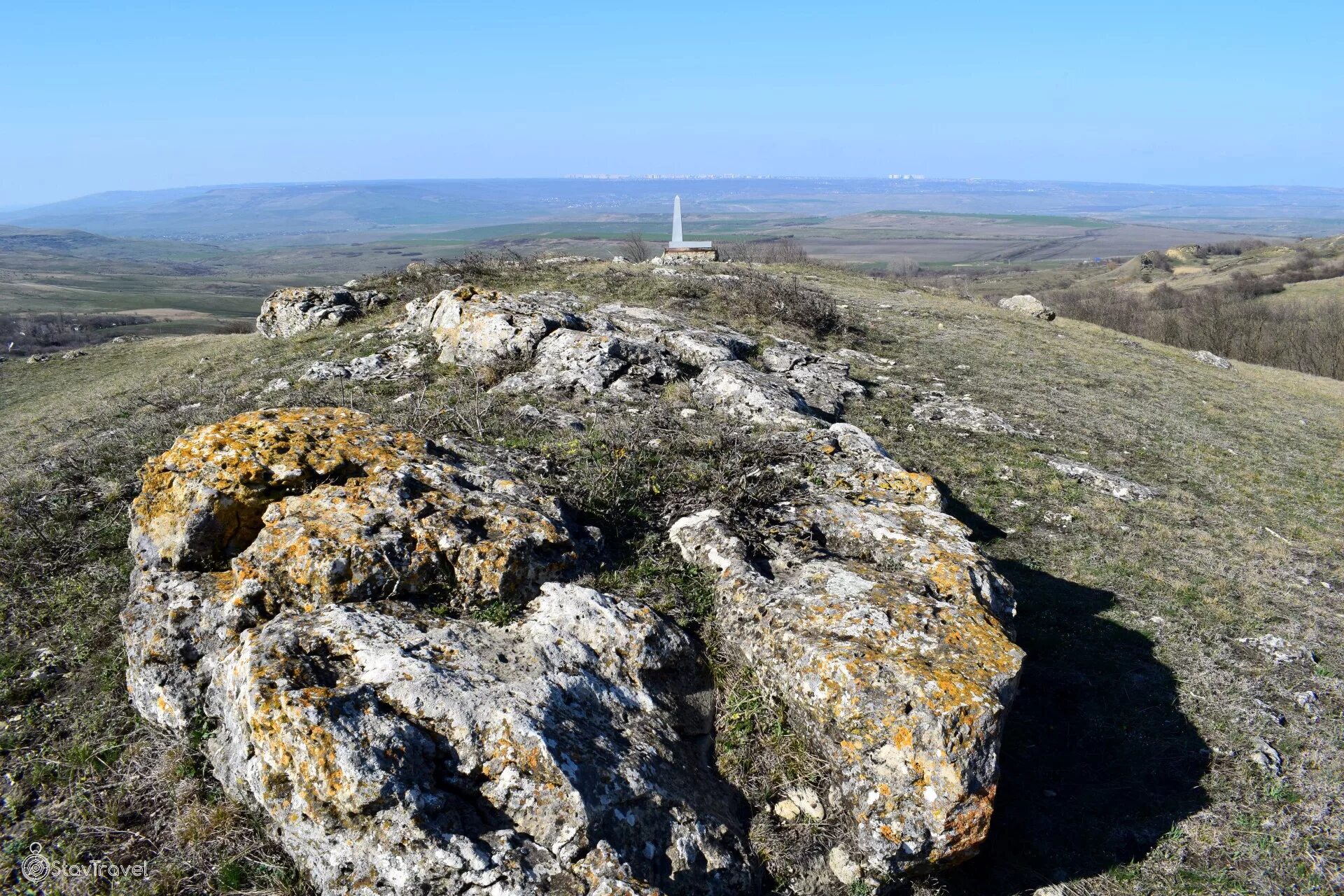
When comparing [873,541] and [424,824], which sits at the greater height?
[873,541]

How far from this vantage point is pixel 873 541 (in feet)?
21.8

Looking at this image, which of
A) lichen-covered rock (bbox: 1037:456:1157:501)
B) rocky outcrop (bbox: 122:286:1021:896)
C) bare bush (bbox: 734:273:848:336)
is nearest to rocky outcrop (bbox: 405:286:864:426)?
bare bush (bbox: 734:273:848:336)

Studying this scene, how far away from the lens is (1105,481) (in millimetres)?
11180

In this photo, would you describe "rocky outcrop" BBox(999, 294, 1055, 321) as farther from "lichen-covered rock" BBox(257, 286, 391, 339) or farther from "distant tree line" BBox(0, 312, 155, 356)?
"distant tree line" BBox(0, 312, 155, 356)

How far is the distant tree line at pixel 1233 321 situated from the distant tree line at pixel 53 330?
59804mm

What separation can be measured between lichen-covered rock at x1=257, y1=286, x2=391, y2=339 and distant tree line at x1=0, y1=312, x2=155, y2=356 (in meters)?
22.6

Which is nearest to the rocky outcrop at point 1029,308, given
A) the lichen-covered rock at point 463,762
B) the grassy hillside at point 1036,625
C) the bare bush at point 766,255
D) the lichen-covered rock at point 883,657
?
the bare bush at point 766,255

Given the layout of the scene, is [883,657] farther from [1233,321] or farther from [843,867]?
[1233,321]

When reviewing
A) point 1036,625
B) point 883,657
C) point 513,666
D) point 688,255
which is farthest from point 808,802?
point 688,255

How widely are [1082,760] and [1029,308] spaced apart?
2688cm

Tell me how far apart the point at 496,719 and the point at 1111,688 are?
596cm

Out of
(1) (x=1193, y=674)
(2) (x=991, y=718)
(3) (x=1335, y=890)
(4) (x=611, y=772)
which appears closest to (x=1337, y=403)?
(1) (x=1193, y=674)

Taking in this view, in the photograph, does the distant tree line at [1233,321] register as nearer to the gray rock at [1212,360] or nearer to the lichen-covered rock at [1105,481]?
the gray rock at [1212,360]

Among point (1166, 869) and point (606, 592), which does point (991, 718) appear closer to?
point (1166, 869)
